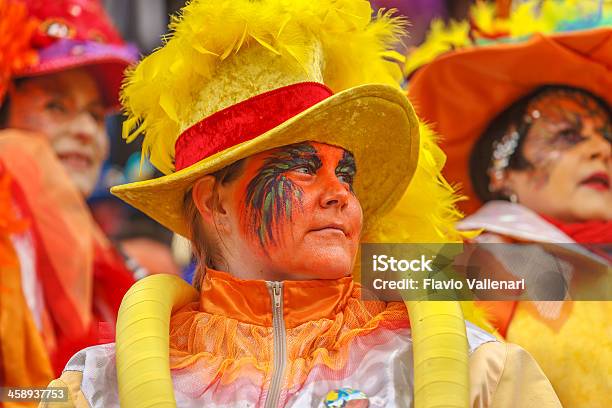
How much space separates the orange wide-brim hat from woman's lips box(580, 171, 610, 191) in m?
0.24

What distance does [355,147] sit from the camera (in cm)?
214

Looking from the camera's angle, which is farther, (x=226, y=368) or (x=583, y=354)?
(x=583, y=354)

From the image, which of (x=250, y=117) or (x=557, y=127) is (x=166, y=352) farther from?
(x=557, y=127)

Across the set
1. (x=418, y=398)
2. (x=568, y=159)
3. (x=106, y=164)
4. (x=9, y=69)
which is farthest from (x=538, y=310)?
(x=106, y=164)

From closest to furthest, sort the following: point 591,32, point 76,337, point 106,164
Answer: point 591,32
point 76,337
point 106,164

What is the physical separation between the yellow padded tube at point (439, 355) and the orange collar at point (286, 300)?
167 millimetres

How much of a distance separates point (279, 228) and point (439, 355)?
38cm

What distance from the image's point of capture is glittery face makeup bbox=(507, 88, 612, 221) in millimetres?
2891

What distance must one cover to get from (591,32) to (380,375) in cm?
136

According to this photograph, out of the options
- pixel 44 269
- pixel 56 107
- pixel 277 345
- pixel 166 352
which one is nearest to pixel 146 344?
pixel 166 352

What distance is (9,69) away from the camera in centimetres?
355

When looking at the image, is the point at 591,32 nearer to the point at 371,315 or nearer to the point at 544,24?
the point at 544,24

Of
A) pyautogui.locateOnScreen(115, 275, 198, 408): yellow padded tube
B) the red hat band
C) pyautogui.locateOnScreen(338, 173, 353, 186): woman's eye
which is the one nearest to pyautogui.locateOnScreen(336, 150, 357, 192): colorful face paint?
pyautogui.locateOnScreen(338, 173, 353, 186): woman's eye

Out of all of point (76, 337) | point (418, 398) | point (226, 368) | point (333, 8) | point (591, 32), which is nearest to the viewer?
point (418, 398)
